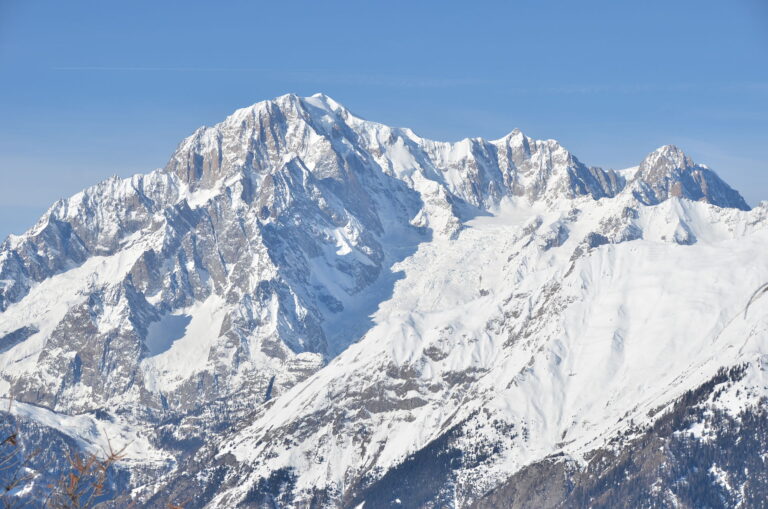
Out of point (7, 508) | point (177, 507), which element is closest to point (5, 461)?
point (7, 508)

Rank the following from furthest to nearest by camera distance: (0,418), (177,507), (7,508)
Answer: (0,418)
(177,507)
(7,508)

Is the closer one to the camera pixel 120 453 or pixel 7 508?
pixel 7 508

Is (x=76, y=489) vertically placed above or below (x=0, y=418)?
below

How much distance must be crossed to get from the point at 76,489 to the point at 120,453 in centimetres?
302

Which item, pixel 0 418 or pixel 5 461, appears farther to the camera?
pixel 0 418

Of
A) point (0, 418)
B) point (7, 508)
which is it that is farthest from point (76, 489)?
point (0, 418)

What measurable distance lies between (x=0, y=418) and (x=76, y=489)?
1753 cm

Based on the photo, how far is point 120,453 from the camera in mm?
43625

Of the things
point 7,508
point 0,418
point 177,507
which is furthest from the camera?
point 0,418

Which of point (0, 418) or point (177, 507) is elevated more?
point (0, 418)

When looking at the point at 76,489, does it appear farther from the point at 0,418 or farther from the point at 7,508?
the point at 0,418

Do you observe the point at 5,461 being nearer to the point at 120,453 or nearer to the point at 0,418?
the point at 120,453

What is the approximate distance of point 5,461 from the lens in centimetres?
4244

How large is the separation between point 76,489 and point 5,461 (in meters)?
3.14
